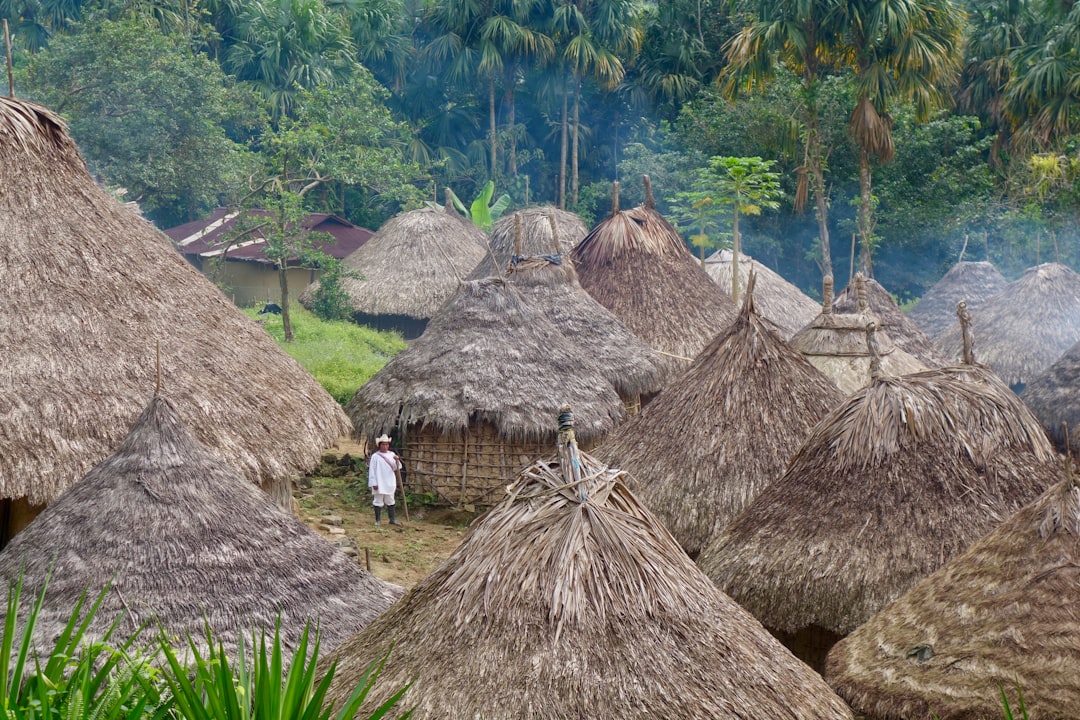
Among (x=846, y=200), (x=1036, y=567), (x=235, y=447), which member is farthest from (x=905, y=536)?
(x=846, y=200)

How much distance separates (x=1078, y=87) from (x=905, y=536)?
51.6 ft

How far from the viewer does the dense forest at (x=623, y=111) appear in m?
24.2

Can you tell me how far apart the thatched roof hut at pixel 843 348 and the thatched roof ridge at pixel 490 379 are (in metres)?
3.00

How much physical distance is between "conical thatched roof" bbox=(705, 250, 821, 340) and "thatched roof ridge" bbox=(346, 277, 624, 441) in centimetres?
749

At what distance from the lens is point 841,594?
25.6ft

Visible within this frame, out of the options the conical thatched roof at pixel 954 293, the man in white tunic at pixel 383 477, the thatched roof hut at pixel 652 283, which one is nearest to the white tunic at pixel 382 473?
the man in white tunic at pixel 383 477

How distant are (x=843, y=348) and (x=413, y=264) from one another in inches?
593

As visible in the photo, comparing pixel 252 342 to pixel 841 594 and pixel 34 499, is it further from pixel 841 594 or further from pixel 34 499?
pixel 841 594

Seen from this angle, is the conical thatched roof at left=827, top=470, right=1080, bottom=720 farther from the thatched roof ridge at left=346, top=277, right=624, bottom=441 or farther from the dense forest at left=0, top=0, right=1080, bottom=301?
the dense forest at left=0, top=0, right=1080, bottom=301

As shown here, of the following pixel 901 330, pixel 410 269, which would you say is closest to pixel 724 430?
pixel 901 330

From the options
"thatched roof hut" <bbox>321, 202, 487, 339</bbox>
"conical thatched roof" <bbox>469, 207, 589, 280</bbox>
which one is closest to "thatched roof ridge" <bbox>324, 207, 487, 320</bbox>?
"thatched roof hut" <bbox>321, 202, 487, 339</bbox>

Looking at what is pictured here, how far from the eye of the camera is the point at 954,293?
27.4 metres

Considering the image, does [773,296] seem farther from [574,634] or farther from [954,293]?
[574,634]

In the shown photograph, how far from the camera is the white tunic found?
14344mm
